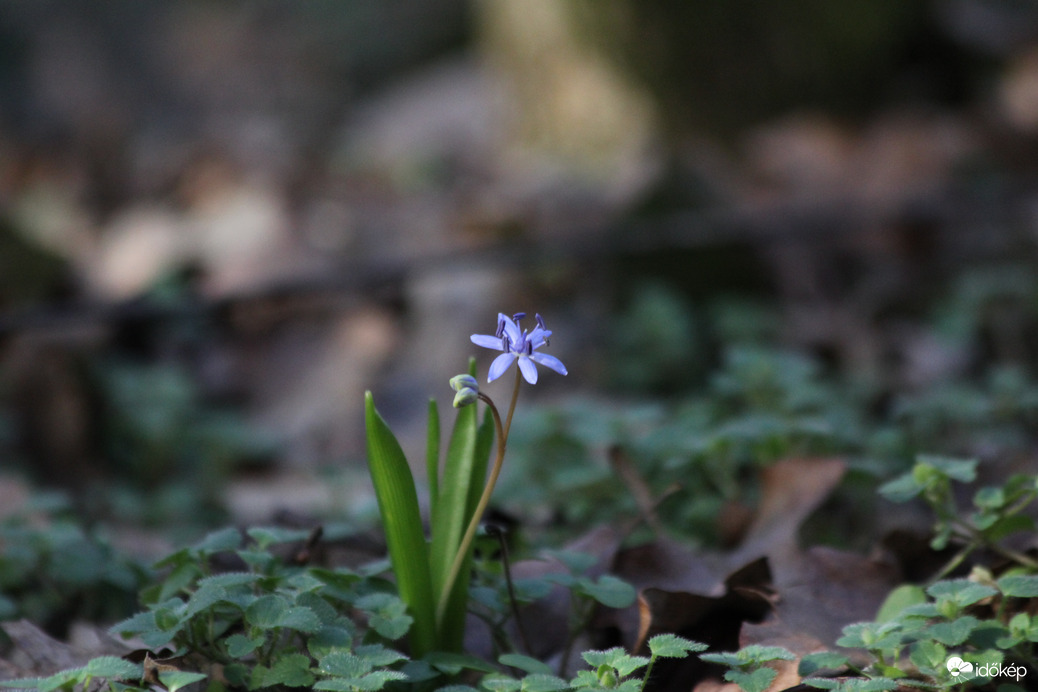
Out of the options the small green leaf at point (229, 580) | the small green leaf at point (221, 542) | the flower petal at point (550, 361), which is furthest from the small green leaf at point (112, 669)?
the flower petal at point (550, 361)

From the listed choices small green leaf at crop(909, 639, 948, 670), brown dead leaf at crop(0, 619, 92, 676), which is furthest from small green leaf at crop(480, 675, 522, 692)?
brown dead leaf at crop(0, 619, 92, 676)

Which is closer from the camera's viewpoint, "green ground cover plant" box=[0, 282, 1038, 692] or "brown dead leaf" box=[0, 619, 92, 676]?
"green ground cover plant" box=[0, 282, 1038, 692]

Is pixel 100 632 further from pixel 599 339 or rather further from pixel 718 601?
pixel 599 339

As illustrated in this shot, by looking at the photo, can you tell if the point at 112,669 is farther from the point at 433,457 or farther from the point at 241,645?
the point at 433,457

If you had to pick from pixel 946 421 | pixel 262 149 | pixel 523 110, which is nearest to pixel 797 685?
pixel 946 421

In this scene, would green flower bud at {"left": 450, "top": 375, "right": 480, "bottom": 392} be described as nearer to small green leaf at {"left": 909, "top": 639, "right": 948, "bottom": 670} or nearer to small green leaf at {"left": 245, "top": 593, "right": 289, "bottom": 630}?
small green leaf at {"left": 245, "top": 593, "right": 289, "bottom": 630}

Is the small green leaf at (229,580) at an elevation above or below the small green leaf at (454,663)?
above

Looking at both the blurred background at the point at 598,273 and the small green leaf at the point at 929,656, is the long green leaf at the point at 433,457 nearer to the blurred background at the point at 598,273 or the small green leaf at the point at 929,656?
the blurred background at the point at 598,273
